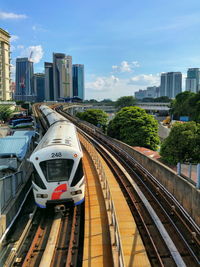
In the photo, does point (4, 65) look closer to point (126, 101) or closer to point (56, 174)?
point (126, 101)

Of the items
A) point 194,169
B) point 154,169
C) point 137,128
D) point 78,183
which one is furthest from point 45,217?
point 137,128

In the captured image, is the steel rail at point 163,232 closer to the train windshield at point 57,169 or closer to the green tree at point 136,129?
the train windshield at point 57,169

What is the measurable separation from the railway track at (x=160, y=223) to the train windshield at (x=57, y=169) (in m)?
4.72

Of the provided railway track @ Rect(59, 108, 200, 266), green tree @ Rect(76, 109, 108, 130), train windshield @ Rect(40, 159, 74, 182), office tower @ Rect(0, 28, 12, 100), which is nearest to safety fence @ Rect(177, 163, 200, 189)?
railway track @ Rect(59, 108, 200, 266)

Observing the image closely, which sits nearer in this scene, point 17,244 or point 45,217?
point 17,244

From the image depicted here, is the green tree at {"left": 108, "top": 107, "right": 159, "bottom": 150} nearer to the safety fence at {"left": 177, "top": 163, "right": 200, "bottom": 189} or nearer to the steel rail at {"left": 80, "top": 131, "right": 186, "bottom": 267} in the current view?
the steel rail at {"left": 80, "top": 131, "right": 186, "bottom": 267}

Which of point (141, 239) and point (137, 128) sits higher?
point (137, 128)

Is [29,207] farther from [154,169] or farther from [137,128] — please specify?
[137,128]

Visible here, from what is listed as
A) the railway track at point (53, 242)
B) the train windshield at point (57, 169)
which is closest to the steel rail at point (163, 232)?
the railway track at point (53, 242)

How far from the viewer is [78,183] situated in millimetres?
11328

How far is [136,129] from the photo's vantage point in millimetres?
38625

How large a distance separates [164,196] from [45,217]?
26.3 feet

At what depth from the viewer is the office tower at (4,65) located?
95.8m

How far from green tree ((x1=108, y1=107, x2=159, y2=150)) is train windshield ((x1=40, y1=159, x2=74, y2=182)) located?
27.7 metres
